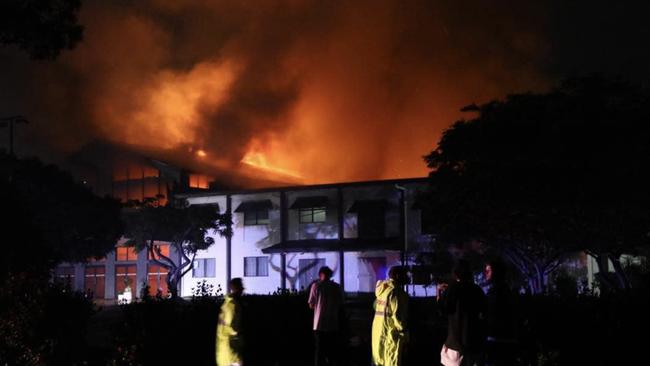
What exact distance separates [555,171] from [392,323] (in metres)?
14.3

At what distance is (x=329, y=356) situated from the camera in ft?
36.9

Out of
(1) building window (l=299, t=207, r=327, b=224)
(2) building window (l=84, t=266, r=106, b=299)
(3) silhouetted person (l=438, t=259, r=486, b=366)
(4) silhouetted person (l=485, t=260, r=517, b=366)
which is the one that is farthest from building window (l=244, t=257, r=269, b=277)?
(4) silhouetted person (l=485, t=260, r=517, b=366)

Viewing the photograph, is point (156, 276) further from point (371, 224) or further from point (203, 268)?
point (371, 224)

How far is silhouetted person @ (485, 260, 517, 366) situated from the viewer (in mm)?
7602

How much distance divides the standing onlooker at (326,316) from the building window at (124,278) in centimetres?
4292

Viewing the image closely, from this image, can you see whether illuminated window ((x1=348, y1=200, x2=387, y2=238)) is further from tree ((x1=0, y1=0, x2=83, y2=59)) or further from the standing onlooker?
the standing onlooker

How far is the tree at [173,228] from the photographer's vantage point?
43.1 meters

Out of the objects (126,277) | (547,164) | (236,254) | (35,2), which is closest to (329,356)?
(35,2)

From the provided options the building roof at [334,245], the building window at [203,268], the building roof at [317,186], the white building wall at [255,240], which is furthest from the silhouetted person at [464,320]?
the building window at [203,268]

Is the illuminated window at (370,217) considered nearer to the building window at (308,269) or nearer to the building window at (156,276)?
the building window at (308,269)

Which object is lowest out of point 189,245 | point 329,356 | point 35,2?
point 329,356

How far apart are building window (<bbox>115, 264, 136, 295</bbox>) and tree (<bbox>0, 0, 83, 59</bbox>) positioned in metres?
39.4

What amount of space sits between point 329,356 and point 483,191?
14.0m

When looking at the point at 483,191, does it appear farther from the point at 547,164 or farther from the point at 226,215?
the point at 226,215
